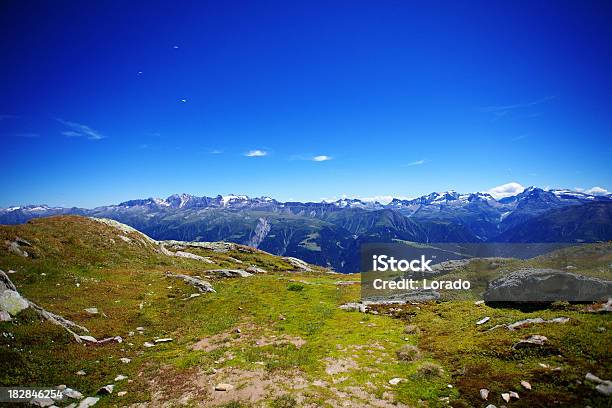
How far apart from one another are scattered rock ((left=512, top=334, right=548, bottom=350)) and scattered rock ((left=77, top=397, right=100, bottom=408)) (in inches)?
865

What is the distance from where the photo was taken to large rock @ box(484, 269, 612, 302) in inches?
885

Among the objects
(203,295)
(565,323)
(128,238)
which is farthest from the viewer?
(128,238)

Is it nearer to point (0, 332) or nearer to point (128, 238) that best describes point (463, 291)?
point (0, 332)

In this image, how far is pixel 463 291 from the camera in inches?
1398

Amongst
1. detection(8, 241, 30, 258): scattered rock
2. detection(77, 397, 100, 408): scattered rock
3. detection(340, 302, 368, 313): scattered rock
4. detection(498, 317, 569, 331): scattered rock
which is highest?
detection(8, 241, 30, 258): scattered rock

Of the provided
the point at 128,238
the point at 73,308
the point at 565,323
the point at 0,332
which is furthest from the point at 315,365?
the point at 128,238

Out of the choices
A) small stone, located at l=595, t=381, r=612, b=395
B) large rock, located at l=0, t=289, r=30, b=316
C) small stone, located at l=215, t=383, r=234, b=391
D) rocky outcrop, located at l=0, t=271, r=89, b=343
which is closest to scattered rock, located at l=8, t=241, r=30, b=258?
rocky outcrop, located at l=0, t=271, r=89, b=343

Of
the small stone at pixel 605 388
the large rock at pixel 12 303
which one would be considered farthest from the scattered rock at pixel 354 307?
the large rock at pixel 12 303

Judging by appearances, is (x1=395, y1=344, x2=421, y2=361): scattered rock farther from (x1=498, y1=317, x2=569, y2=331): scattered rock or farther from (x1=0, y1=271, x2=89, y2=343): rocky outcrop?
(x1=0, y1=271, x2=89, y2=343): rocky outcrop

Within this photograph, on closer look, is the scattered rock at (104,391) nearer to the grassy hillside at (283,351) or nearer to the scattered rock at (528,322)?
the grassy hillside at (283,351)

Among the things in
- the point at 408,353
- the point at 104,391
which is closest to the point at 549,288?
the point at 408,353

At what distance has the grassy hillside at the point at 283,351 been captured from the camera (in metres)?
15.5

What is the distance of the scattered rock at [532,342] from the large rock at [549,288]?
8043mm

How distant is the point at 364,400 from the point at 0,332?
21.2m
